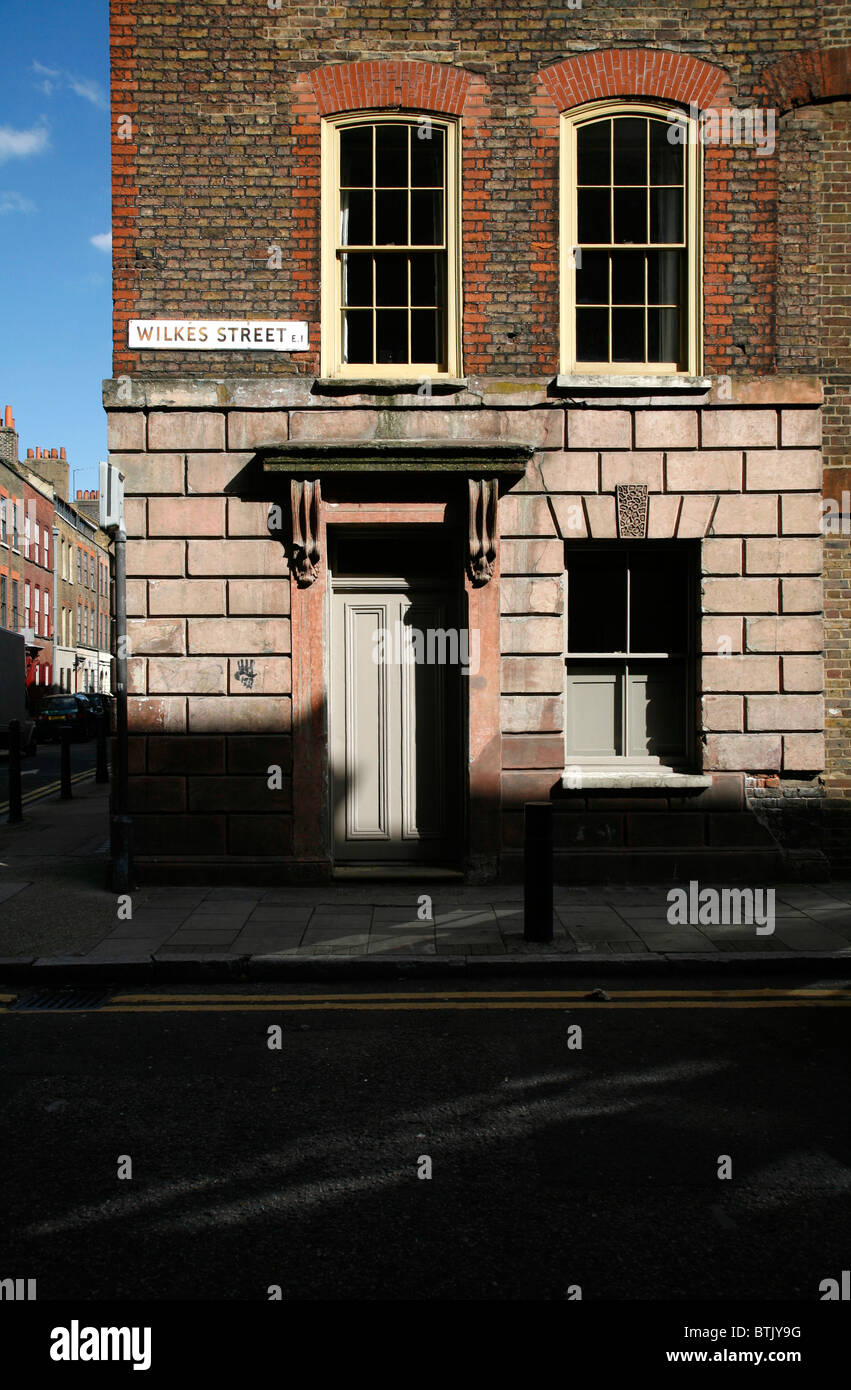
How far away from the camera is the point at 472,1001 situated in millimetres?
5852

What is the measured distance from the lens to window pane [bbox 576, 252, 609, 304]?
30.0 feet

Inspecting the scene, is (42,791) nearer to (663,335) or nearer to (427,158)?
(427,158)

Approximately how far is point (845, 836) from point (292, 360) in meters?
6.83

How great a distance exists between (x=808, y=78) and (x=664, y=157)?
1420 millimetres

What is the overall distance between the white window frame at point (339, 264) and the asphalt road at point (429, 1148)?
5813 mm


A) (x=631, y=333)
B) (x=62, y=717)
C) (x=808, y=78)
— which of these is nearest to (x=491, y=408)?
(x=631, y=333)

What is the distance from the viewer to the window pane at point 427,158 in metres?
8.98

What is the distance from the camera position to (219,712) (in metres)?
8.86

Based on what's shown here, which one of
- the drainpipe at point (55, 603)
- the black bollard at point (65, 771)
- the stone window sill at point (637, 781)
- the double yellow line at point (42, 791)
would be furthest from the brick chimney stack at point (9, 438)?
the stone window sill at point (637, 781)

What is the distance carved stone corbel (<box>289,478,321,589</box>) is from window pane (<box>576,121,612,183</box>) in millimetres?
3958

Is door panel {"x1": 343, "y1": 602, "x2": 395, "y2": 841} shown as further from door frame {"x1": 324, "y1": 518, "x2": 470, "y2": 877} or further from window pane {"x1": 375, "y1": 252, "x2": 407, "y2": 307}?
window pane {"x1": 375, "y1": 252, "x2": 407, "y2": 307}

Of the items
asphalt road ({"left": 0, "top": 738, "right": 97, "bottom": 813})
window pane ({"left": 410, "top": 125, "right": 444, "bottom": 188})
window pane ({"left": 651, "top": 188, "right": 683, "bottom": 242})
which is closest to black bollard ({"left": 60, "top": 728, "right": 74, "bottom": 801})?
asphalt road ({"left": 0, "top": 738, "right": 97, "bottom": 813})

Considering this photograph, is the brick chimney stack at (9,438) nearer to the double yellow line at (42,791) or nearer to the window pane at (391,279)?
the double yellow line at (42,791)
